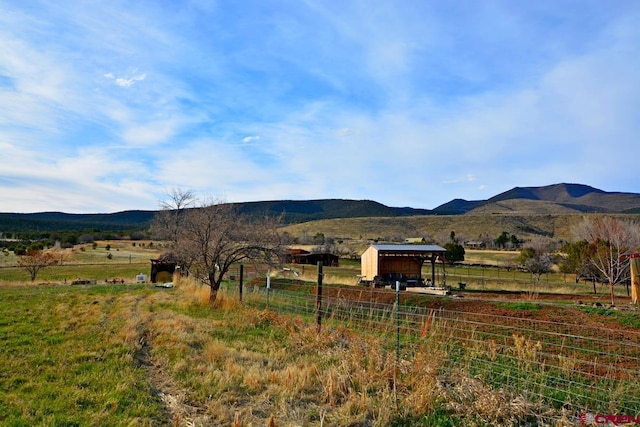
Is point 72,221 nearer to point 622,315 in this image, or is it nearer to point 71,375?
point 71,375

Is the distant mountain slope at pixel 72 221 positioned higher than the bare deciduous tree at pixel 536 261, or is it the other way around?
the distant mountain slope at pixel 72 221

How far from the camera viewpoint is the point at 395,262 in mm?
33875

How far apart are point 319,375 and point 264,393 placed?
940 mm

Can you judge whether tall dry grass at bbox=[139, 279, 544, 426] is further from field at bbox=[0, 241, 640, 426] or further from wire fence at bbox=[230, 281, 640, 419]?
wire fence at bbox=[230, 281, 640, 419]

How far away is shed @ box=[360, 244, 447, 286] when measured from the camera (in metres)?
32.1

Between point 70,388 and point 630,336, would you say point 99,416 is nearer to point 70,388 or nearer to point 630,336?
point 70,388

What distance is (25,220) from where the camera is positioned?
112938 millimetres

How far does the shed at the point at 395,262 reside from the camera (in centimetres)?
3206

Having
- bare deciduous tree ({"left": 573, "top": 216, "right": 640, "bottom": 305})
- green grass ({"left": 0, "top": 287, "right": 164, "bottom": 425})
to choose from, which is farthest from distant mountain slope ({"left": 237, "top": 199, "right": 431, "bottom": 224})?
green grass ({"left": 0, "top": 287, "right": 164, "bottom": 425})

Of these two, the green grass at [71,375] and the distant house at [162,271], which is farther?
the distant house at [162,271]

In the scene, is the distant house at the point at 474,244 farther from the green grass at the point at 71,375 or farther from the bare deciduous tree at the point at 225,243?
the green grass at the point at 71,375

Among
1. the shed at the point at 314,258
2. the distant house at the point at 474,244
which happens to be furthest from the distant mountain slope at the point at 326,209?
the shed at the point at 314,258

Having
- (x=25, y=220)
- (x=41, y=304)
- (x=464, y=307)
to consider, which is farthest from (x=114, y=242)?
(x=464, y=307)

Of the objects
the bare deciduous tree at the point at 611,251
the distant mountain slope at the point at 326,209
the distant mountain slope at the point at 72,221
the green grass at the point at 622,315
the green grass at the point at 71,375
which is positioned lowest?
the green grass at the point at 71,375
